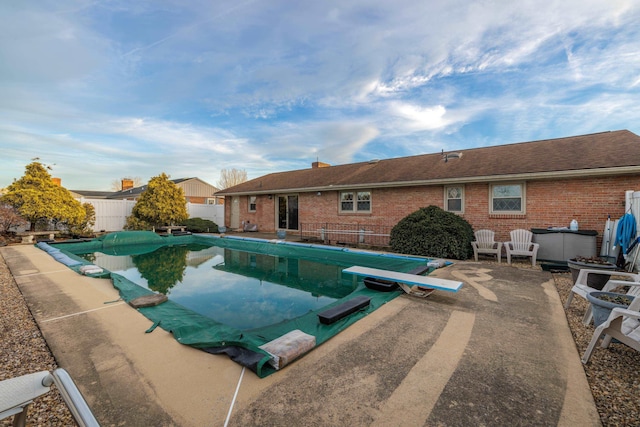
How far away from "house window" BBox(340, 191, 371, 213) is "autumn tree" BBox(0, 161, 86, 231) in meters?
12.6

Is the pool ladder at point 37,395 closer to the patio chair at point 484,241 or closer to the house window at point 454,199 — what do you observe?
the patio chair at point 484,241

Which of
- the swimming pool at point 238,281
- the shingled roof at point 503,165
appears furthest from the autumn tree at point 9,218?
the shingled roof at point 503,165

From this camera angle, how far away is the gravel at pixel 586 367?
1.97m

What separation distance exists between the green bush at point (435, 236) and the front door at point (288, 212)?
7054 mm

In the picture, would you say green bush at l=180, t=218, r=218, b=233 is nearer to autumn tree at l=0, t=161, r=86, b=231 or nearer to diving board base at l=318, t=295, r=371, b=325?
autumn tree at l=0, t=161, r=86, b=231

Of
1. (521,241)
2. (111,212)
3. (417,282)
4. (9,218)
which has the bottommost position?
(417,282)

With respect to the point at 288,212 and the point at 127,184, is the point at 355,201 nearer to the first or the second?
the point at 288,212

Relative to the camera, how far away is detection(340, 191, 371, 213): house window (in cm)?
1220

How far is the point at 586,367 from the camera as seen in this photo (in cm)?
265

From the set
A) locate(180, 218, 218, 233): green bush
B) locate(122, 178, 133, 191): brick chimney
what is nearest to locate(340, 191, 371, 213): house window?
locate(180, 218, 218, 233): green bush

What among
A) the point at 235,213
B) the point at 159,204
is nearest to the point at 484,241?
the point at 235,213

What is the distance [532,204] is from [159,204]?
670 inches

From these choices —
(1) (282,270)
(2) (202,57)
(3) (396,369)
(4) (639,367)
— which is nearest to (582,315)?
(4) (639,367)

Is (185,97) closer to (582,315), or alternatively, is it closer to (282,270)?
(282,270)
